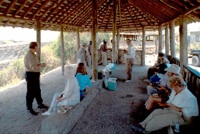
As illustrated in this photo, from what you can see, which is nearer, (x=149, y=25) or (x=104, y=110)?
(x=104, y=110)

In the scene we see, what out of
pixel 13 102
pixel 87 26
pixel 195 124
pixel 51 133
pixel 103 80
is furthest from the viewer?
pixel 87 26

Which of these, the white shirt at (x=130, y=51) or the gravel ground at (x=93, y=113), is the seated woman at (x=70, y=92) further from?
the white shirt at (x=130, y=51)

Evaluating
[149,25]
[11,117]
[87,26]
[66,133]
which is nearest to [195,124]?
[66,133]

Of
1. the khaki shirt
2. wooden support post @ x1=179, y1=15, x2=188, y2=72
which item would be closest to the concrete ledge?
the khaki shirt

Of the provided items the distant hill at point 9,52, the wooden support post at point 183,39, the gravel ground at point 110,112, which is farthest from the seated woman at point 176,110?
the distant hill at point 9,52

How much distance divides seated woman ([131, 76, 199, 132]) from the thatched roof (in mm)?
2331

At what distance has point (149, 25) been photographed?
12.6 m

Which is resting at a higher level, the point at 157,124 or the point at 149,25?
the point at 149,25

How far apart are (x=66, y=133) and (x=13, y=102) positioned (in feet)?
10.8

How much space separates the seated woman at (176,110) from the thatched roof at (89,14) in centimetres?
233

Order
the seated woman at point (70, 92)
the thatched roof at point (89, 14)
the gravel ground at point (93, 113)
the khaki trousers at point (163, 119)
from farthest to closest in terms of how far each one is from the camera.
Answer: the thatched roof at point (89, 14), the gravel ground at point (93, 113), the seated woman at point (70, 92), the khaki trousers at point (163, 119)

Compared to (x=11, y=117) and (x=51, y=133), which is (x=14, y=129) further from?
(x=51, y=133)

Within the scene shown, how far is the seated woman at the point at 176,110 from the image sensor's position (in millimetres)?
3037

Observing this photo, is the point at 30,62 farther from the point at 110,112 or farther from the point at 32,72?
the point at 110,112
